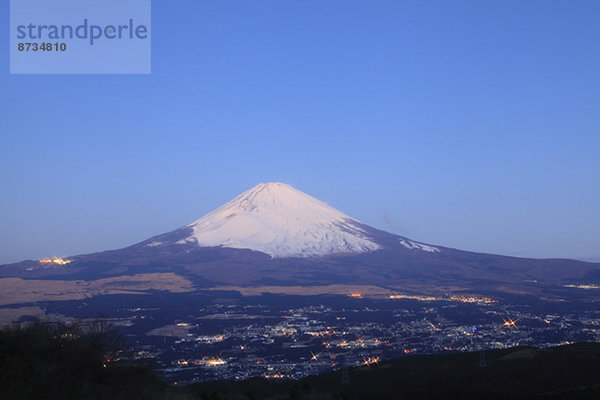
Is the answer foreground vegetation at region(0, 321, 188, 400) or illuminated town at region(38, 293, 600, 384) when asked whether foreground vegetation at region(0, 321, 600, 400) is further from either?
illuminated town at region(38, 293, 600, 384)

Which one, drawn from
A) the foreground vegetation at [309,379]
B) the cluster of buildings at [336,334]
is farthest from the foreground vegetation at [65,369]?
the cluster of buildings at [336,334]

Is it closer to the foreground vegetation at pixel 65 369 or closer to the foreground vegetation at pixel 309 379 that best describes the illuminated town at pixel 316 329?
the foreground vegetation at pixel 309 379

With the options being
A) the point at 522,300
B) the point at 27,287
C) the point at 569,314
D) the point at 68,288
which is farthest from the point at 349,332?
the point at 27,287

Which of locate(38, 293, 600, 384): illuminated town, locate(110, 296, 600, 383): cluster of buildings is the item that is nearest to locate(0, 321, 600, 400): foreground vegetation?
→ locate(38, 293, 600, 384): illuminated town

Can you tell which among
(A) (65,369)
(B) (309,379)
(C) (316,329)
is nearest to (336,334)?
(C) (316,329)

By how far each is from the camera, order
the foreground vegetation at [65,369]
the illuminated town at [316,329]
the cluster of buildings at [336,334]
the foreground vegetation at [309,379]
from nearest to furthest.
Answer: the foreground vegetation at [65,369]
the foreground vegetation at [309,379]
the cluster of buildings at [336,334]
the illuminated town at [316,329]

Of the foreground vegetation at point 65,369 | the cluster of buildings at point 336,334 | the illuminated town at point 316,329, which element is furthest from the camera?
the illuminated town at point 316,329

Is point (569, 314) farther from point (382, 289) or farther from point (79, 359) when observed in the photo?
point (79, 359)
